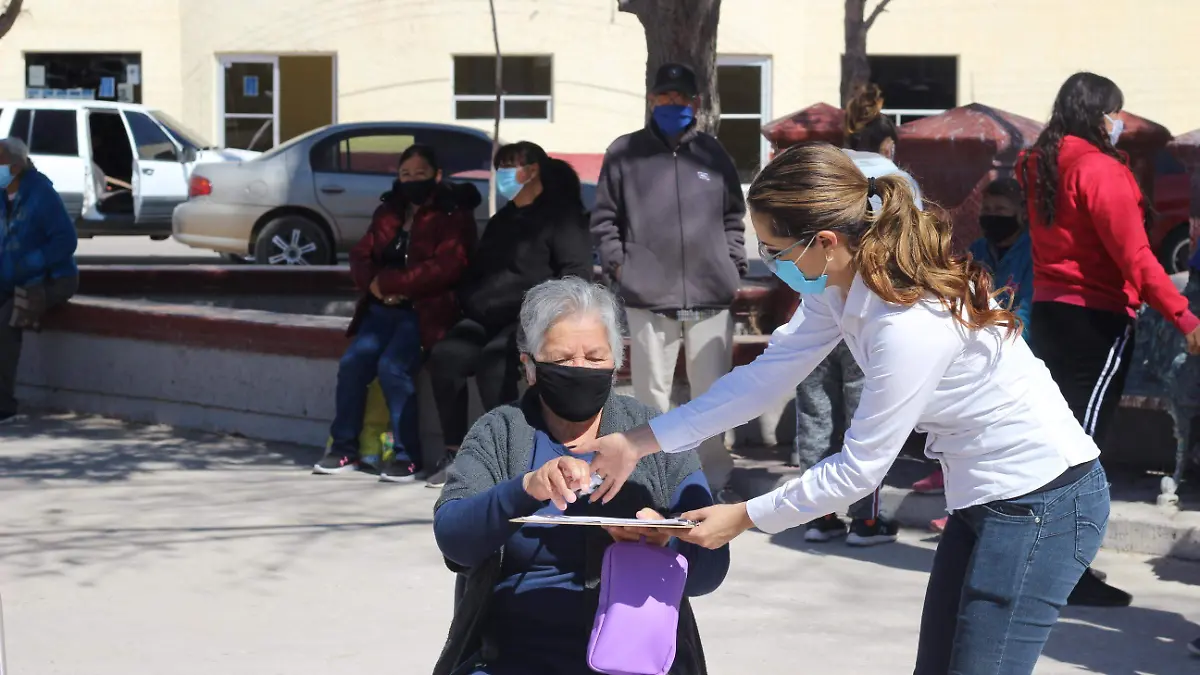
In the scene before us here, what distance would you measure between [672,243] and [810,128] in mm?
3769

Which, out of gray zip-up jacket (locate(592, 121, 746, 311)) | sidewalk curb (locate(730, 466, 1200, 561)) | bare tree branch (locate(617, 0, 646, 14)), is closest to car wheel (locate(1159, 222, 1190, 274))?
bare tree branch (locate(617, 0, 646, 14))

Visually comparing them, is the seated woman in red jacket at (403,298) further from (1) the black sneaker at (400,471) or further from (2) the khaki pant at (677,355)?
(2) the khaki pant at (677,355)

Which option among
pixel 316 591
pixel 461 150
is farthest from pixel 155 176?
pixel 316 591

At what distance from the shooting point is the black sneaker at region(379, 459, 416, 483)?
7922mm

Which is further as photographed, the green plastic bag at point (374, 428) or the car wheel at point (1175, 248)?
the car wheel at point (1175, 248)

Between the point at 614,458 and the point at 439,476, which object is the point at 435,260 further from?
the point at 614,458

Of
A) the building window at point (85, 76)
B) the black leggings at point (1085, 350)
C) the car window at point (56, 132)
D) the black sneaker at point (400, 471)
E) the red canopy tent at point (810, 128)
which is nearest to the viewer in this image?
the black leggings at point (1085, 350)

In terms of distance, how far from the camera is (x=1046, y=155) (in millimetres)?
5637

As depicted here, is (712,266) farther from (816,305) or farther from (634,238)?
(816,305)

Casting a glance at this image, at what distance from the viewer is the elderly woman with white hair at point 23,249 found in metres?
9.60

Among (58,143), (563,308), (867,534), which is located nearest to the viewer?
(563,308)


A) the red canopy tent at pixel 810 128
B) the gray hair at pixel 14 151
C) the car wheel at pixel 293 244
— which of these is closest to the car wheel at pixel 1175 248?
the red canopy tent at pixel 810 128

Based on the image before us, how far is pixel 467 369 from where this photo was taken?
25.4ft

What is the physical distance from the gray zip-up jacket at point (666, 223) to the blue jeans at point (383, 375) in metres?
1.25
